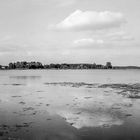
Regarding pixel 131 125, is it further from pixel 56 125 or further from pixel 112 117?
pixel 56 125

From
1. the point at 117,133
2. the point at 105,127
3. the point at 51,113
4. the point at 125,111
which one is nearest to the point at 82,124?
the point at 105,127

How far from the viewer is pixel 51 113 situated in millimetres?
17500

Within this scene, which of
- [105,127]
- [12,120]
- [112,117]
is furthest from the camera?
[112,117]

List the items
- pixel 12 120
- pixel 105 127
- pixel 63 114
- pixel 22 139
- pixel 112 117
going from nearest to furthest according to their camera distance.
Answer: pixel 22 139, pixel 105 127, pixel 12 120, pixel 112 117, pixel 63 114

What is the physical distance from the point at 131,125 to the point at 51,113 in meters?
6.49

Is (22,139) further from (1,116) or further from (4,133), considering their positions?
(1,116)

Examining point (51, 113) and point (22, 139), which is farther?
point (51, 113)

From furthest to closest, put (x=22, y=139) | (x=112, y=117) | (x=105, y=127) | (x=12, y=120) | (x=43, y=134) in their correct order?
(x=112, y=117) < (x=12, y=120) < (x=105, y=127) < (x=43, y=134) < (x=22, y=139)

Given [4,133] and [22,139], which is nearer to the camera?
[22,139]

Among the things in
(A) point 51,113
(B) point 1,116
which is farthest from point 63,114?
(B) point 1,116

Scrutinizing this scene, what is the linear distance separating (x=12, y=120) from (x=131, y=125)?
7732mm

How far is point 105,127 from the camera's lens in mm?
13148

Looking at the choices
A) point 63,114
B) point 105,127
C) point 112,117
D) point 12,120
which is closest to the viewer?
point 105,127

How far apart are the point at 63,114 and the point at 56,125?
3461 mm
